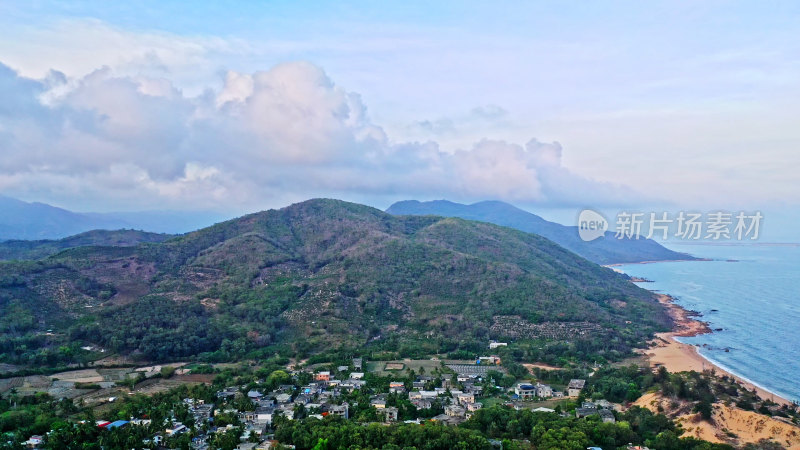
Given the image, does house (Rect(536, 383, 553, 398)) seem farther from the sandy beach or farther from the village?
the sandy beach

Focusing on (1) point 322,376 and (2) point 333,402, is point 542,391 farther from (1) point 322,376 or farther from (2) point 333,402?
(1) point 322,376

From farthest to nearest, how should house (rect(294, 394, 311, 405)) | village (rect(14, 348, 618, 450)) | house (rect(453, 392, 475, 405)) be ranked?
house (rect(453, 392, 475, 405)) < house (rect(294, 394, 311, 405)) < village (rect(14, 348, 618, 450))

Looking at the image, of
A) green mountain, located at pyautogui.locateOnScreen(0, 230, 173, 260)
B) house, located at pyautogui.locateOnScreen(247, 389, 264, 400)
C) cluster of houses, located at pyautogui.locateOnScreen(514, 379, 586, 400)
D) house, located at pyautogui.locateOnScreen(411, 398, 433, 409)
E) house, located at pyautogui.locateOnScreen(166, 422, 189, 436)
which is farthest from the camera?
green mountain, located at pyautogui.locateOnScreen(0, 230, 173, 260)

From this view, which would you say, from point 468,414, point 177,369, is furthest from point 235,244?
point 468,414

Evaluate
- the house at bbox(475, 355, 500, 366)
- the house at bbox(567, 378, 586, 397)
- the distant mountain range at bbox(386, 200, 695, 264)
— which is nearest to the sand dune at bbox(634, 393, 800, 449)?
the house at bbox(567, 378, 586, 397)

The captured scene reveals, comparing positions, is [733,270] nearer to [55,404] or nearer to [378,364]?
[378,364]
